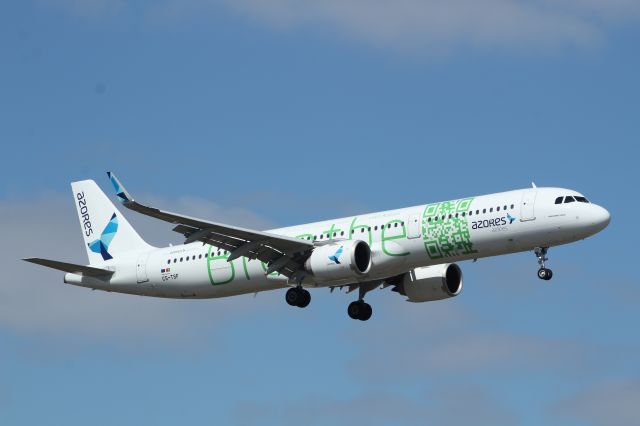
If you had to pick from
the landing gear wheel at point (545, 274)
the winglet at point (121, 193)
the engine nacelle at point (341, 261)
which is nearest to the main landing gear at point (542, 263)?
the landing gear wheel at point (545, 274)

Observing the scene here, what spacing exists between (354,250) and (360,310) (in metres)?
6.59

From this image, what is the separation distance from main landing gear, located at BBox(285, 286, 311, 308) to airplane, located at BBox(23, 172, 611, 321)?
0.13 feet

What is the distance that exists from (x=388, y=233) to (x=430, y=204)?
2060mm

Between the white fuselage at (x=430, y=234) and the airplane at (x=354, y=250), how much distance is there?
0.13 feet

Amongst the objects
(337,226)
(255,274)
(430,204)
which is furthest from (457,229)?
(255,274)

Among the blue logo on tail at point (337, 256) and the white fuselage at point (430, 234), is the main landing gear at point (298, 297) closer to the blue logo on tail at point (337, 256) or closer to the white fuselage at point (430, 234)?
the white fuselage at point (430, 234)

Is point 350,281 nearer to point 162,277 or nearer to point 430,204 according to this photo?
point 430,204

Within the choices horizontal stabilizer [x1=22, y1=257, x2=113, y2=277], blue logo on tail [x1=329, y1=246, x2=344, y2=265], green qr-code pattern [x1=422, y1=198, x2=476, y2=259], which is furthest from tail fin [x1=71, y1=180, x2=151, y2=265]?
green qr-code pattern [x1=422, y1=198, x2=476, y2=259]

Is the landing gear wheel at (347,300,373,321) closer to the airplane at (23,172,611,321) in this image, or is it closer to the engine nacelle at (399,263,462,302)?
the airplane at (23,172,611,321)

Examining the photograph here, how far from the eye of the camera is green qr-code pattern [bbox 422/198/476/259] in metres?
52.7

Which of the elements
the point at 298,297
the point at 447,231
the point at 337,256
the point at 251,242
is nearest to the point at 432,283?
the point at 298,297

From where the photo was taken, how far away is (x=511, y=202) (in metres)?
52.6

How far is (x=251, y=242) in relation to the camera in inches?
2156

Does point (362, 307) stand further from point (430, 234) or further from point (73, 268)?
point (73, 268)
